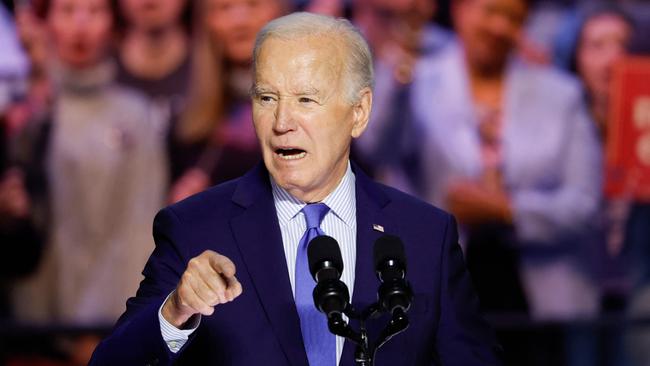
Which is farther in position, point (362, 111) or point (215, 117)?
point (215, 117)

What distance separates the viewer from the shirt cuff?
6.34ft

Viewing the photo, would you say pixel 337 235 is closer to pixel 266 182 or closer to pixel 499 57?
pixel 266 182

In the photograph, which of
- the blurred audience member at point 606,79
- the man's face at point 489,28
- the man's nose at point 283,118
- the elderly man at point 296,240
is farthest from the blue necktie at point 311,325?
the blurred audience member at point 606,79

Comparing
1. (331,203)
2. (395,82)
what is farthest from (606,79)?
(331,203)

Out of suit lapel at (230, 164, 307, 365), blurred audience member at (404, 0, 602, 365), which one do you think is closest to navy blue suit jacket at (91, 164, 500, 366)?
suit lapel at (230, 164, 307, 365)

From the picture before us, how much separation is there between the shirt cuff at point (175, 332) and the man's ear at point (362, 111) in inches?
23.2

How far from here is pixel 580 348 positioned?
5.13 m

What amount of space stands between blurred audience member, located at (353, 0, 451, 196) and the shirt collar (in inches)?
95.0

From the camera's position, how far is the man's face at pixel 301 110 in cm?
210

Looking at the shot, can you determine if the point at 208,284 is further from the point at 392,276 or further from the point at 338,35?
the point at 338,35

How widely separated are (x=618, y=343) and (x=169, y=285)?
138 inches

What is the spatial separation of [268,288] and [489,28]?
3019 mm

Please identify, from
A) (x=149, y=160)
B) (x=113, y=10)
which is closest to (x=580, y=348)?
(x=149, y=160)

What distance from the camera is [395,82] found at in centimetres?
475
